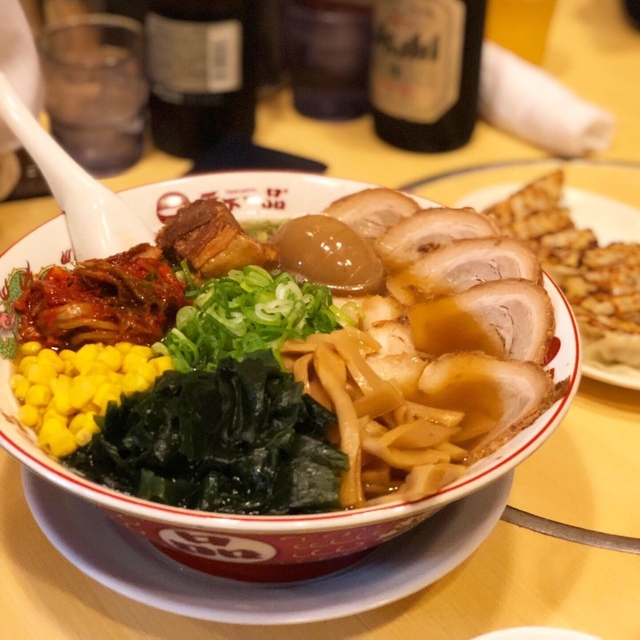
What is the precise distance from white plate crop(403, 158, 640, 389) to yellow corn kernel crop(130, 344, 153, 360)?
90 cm

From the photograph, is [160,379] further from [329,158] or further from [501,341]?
[329,158]

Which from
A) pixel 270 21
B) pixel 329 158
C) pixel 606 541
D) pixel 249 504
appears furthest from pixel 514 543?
pixel 270 21

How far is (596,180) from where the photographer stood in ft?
6.43

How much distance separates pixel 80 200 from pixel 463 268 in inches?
23.0

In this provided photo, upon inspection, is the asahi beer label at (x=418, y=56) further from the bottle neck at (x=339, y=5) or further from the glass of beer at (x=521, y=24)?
→ the glass of beer at (x=521, y=24)

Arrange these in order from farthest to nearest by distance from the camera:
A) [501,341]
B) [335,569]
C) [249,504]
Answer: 1. [501,341]
2. [335,569]
3. [249,504]

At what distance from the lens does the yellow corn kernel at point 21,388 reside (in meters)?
0.90

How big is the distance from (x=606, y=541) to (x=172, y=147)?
1.38 metres

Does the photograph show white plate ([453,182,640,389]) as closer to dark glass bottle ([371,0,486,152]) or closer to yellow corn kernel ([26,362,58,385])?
dark glass bottle ([371,0,486,152])

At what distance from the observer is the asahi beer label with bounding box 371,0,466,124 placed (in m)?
1.76

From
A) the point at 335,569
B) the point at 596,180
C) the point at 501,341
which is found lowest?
the point at 596,180

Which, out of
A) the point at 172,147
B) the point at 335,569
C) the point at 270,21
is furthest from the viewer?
the point at 270,21

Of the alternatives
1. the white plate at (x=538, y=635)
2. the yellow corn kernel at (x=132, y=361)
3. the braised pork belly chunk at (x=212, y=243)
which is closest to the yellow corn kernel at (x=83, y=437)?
the yellow corn kernel at (x=132, y=361)

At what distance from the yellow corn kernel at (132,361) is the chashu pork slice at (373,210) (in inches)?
17.1
